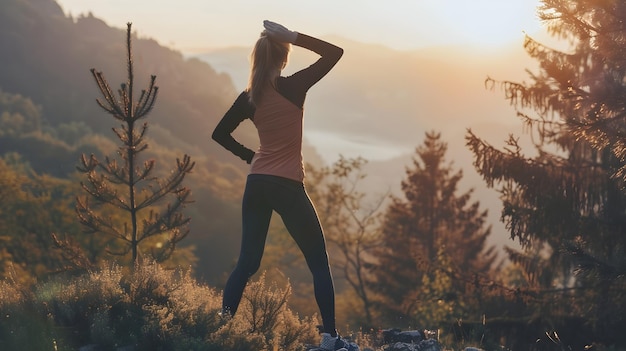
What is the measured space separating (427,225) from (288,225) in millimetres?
33585

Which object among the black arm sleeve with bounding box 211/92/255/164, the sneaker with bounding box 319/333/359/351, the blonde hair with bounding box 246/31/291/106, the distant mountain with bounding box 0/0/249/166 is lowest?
the sneaker with bounding box 319/333/359/351

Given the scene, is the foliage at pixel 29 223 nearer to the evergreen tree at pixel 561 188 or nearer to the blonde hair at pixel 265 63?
→ the evergreen tree at pixel 561 188

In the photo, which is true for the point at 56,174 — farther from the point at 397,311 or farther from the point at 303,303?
the point at 397,311

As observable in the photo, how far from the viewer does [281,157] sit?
16.4 ft

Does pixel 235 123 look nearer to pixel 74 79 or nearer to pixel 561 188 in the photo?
pixel 561 188

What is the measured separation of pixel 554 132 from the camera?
1623 cm

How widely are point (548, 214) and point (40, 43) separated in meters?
141

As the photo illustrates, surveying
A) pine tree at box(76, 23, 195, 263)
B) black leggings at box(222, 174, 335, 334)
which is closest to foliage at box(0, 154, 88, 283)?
pine tree at box(76, 23, 195, 263)

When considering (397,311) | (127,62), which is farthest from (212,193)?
(127,62)

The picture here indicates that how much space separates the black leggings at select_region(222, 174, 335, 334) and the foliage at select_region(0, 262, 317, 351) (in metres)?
0.34

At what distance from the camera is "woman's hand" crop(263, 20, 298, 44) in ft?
15.7

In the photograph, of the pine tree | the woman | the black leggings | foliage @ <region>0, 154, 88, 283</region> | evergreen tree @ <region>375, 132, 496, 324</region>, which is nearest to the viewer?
the woman

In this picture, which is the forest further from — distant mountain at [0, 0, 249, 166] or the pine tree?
distant mountain at [0, 0, 249, 166]

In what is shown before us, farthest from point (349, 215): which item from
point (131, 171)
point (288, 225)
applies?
point (288, 225)
